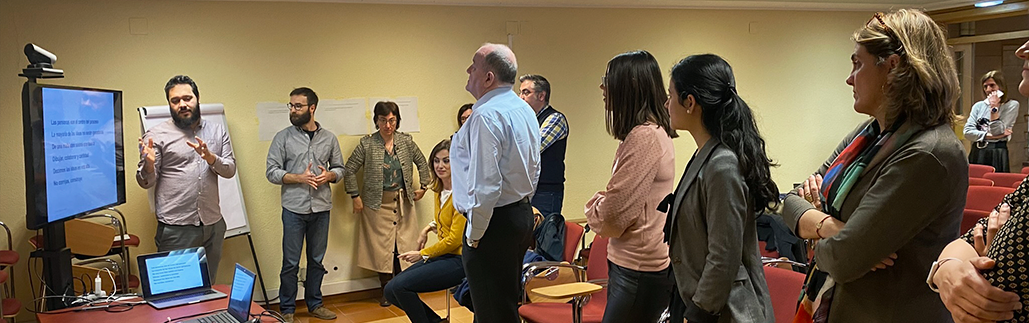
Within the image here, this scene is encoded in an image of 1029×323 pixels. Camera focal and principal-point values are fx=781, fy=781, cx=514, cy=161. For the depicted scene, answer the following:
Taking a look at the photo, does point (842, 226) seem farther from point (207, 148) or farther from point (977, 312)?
point (207, 148)

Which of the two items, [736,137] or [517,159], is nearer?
[736,137]

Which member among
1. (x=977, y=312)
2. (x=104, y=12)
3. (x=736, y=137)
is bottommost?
(x=977, y=312)

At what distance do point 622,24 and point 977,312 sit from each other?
6042mm

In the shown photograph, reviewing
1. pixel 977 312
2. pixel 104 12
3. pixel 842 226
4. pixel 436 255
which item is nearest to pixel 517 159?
pixel 436 255

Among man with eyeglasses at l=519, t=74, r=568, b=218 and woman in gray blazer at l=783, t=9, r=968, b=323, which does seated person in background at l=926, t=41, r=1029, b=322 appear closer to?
woman in gray blazer at l=783, t=9, r=968, b=323

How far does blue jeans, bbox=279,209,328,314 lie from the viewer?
5.41 m

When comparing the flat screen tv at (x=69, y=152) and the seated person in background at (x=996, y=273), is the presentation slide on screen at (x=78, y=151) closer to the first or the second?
the flat screen tv at (x=69, y=152)

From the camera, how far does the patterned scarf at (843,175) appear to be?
170 centimetres

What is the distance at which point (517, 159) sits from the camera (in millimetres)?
3215

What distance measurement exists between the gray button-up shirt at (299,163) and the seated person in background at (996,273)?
15.2 feet

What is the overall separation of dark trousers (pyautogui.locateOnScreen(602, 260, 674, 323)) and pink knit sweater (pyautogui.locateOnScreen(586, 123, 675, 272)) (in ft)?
0.10

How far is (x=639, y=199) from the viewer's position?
266cm

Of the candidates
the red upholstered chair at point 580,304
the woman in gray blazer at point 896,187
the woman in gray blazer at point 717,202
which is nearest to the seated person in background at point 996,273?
the woman in gray blazer at point 896,187

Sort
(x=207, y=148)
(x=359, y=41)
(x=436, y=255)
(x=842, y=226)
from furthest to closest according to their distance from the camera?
(x=359, y=41) → (x=207, y=148) → (x=436, y=255) → (x=842, y=226)
